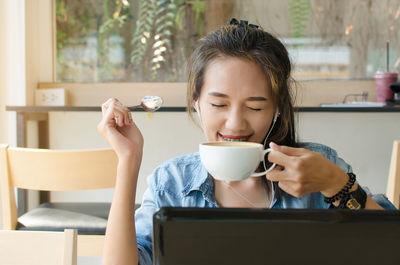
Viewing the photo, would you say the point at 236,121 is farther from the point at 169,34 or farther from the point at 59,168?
the point at 169,34

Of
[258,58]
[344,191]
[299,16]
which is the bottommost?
[344,191]

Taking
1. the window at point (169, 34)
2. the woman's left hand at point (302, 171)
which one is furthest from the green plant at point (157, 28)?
the woman's left hand at point (302, 171)

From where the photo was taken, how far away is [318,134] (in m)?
2.25

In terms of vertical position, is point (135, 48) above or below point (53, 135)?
above

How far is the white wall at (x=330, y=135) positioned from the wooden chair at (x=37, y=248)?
1.49 m

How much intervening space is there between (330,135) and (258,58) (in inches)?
54.5

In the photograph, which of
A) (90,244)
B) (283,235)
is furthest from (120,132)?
(90,244)

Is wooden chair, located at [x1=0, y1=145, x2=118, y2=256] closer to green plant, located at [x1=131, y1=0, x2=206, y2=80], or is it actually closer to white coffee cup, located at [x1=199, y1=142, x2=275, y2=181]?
white coffee cup, located at [x1=199, y1=142, x2=275, y2=181]

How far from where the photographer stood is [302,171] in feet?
2.30

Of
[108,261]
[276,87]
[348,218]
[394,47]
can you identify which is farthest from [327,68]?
[348,218]

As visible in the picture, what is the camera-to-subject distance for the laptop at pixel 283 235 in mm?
374

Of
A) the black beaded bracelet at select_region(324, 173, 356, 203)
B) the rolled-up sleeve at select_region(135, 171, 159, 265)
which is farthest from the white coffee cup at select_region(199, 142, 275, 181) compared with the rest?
the rolled-up sleeve at select_region(135, 171, 159, 265)

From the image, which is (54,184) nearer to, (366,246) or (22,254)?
(22,254)

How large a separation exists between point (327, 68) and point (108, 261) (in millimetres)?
2126
